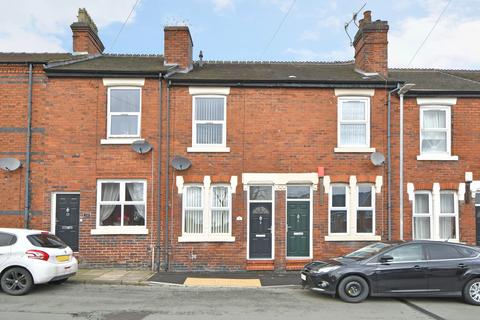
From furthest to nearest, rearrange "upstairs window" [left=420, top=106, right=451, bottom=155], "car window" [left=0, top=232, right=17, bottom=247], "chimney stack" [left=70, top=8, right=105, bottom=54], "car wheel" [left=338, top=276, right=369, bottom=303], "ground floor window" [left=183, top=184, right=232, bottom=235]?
"chimney stack" [left=70, top=8, right=105, bottom=54] < "upstairs window" [left=420, top=106, right=451, bottom=155] < "ground floor window" [left=183, top=184, right=232, bottom=235] < "car window" [left=0, top=232, right=17, bottom=247] < "car wheel" [left=338, top=276, right=369, bottom=303]

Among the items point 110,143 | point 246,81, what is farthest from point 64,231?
point 246,81

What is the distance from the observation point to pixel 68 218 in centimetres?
1488

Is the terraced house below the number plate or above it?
above

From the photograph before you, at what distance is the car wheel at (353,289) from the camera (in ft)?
34.7

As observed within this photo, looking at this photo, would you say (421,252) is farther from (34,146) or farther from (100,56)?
(100,56)

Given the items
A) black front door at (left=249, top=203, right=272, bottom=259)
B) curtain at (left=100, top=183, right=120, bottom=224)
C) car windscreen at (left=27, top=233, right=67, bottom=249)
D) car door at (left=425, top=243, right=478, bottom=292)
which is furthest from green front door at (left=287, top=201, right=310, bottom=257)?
car windscreen at (left=27, top=233, right=67, bottom=249)

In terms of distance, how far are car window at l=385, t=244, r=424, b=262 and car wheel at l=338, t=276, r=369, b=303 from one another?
928 mm

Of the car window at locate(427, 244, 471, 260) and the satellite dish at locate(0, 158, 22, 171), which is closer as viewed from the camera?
the car window at locate(427, 244, 471, 260)

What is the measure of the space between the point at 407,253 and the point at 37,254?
8365 millimetres

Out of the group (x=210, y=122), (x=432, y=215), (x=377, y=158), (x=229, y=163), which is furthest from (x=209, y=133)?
(x=432, y=215)

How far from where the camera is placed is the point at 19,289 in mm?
10805

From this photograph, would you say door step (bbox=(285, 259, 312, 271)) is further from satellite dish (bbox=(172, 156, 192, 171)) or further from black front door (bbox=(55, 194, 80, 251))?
black front door (bbox=(55, 194, 80, 251))

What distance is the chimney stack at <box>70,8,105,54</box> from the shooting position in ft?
56.3

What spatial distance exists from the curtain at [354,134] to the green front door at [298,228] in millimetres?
2437
